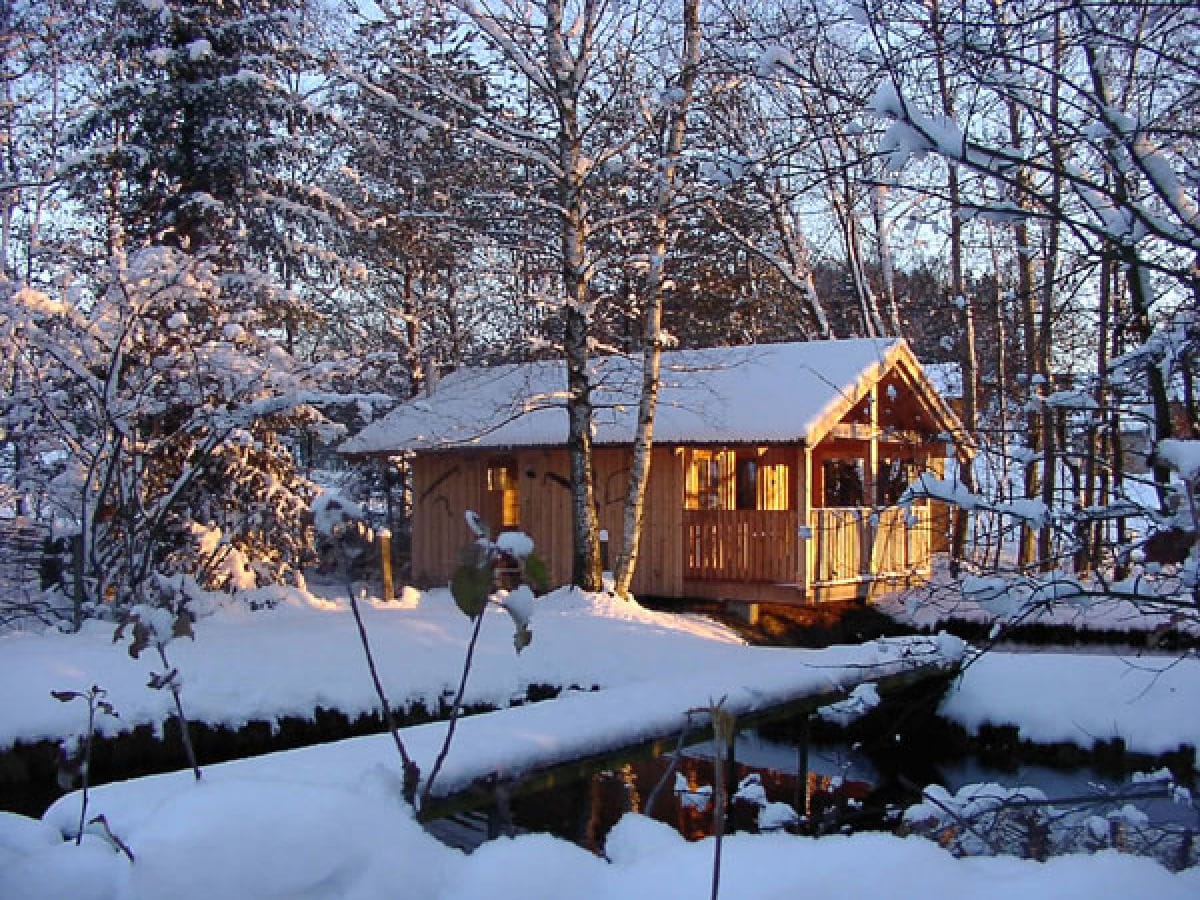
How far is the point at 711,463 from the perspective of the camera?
57.5 feet

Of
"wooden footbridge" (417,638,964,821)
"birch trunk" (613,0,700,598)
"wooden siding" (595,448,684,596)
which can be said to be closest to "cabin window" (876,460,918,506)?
"wooden siding" (595,448,684,596)

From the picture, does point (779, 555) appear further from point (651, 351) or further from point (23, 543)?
point (23, 543)

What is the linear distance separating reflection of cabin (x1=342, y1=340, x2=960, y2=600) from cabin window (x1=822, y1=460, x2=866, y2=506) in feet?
4.30

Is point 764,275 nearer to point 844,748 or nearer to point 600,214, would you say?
point 600,214

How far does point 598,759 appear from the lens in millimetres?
6445

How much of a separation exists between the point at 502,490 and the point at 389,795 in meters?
16.9

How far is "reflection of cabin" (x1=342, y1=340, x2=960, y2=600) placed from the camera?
1534 centimetres

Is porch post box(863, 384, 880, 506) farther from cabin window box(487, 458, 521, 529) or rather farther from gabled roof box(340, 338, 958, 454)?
cabin window box(487, 458, 521, 529)

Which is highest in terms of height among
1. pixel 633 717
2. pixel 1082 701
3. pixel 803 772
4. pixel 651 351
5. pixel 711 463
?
pixel 651 351

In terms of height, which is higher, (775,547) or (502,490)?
(502,490)

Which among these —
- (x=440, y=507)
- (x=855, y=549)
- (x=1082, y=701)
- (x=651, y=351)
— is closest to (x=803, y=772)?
(x=1082, y=701)

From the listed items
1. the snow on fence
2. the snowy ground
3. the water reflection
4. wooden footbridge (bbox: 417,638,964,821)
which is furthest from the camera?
the snow on fence

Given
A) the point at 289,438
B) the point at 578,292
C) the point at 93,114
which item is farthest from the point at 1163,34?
the point at 93,114

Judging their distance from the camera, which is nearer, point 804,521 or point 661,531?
point 804,521
